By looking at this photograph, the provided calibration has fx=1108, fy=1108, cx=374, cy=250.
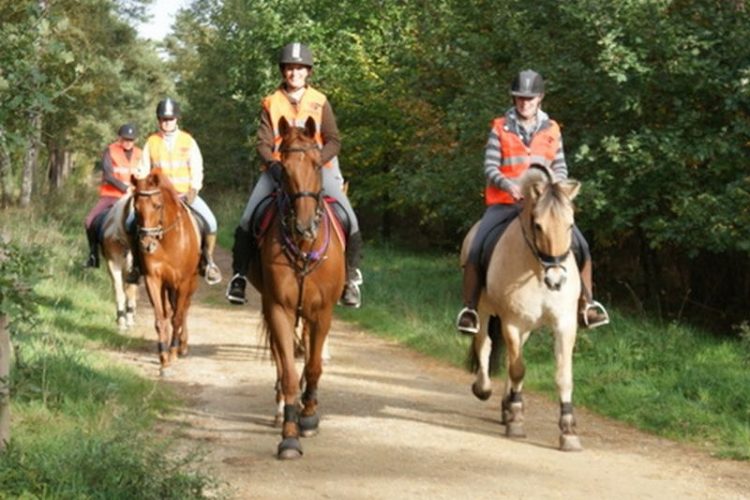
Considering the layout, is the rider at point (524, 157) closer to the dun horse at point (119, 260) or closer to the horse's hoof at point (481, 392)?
the horse's hoof at point (481, 392)

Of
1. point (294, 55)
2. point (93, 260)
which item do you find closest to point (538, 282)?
point (294, 55)

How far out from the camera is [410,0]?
2816 centimetres

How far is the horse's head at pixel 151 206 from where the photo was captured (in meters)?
13.0

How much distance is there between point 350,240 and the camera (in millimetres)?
9500

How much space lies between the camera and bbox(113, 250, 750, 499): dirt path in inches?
292

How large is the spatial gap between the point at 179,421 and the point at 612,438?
3.72 m

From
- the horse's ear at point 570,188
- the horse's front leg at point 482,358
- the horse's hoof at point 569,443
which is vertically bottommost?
the horse's hoof at point 569,443

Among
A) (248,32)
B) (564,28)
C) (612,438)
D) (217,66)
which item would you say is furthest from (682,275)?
(217,66)

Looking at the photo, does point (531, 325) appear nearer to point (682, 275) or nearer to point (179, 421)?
point (179, 421)

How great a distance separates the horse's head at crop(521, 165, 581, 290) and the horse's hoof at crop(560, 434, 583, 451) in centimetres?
120

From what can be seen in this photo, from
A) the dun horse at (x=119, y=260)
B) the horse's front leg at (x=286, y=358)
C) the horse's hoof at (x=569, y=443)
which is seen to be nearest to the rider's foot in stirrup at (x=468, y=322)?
the horse's hoof at (x=569, y=443)

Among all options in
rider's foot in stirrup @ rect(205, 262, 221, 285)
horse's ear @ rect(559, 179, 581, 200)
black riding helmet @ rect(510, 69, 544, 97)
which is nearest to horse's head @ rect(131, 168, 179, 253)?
rider's foot in stirrup @ rect(205, 262, 221, 285)

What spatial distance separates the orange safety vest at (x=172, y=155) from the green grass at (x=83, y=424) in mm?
2264

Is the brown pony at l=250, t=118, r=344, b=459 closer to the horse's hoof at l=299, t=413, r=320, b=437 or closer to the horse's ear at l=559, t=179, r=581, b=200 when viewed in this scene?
the horse's hoof at l=299, t=413, r=320, b=437
